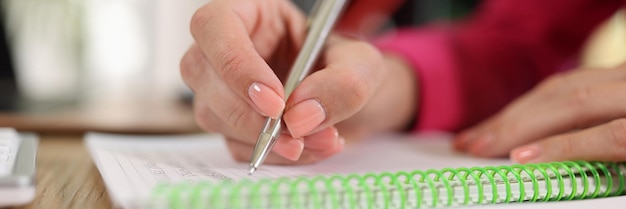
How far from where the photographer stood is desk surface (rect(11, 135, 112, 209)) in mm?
321

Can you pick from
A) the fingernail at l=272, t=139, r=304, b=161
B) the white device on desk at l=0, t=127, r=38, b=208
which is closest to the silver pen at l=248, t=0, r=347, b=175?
the fingernail at l=272, t=139, r=304, b=161

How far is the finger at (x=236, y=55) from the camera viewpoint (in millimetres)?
340

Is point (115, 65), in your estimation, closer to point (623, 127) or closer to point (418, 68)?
point (418, 68)

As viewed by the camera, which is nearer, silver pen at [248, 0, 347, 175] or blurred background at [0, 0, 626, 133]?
silver pen at [248, 0, 347, 175]

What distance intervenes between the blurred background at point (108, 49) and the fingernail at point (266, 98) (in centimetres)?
49

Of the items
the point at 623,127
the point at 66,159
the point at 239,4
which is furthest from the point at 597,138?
the point at 66,159

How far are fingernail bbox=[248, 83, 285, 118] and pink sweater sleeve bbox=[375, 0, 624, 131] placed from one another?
321 millimetres

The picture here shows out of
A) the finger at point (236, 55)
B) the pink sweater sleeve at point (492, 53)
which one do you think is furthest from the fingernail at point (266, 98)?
the pink sweater sleeve at point (492, 53)

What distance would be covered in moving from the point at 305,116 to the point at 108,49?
2.71 ft

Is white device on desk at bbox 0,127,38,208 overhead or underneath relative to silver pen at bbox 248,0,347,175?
underneath

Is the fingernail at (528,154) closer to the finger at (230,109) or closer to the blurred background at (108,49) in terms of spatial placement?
the finger at (230,109)

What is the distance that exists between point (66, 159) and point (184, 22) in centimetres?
69

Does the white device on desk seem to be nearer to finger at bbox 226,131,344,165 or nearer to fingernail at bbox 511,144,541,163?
Answer: finger at bbox 226,131,344,165

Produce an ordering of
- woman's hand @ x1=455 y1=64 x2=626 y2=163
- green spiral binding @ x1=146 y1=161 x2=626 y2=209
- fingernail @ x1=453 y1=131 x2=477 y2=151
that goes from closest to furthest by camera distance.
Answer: green spiral binding @ x1=146 y1=161 x2=626 y2=209, woman's hand @ x1=455 y1=64 x2=626 y2=163, fingernail @ x1=453 y1=131 x2=477 y2=151
